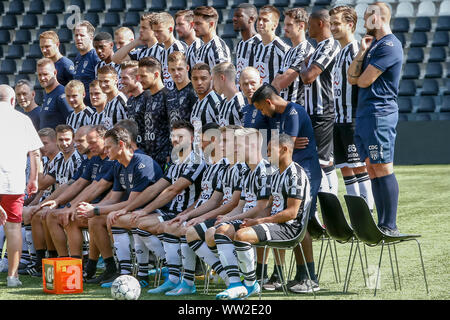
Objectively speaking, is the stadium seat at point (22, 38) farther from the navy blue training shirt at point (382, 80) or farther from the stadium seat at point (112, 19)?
the navy blue training shirt at point (382, 80)

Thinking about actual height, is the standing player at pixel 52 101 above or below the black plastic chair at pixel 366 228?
above

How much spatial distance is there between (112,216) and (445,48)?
11.2 meters

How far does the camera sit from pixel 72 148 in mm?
7855

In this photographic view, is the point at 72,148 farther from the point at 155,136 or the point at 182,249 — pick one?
the point at 182,249

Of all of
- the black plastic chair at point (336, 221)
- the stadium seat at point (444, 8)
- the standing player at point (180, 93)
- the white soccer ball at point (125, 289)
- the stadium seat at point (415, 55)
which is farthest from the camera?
the stadium seat at point (444, 8)

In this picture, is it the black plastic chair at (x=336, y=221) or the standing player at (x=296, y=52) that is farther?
the standing player at (x=296, y=52)

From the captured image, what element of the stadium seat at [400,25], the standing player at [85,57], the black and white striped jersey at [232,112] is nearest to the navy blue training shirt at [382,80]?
the black and white striped jersey at [232,112]

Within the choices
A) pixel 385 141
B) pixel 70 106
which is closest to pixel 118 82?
pixel 70 106

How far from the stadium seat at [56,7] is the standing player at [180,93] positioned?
9.65 meters

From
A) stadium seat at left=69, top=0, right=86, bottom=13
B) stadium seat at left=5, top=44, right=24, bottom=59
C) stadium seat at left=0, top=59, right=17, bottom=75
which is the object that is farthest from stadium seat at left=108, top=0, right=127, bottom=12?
stadium seat at left=0, top=59, right=17, bottom=75

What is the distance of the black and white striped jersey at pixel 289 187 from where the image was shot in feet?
18.9

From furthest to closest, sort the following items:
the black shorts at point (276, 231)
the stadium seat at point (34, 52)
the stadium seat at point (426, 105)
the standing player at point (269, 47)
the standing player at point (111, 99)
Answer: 1. the stadium seat at point (34, 52)
2. the stadium seat at point (426, 105)
3. the standing player at point (111, 99)
4. the standing player at point (269, 47)
5. the black shorts at point (276, 231)

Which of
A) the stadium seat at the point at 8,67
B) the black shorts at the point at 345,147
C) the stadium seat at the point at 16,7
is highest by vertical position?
the stadium seat at the point at 16,7

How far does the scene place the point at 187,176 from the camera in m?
6.65
